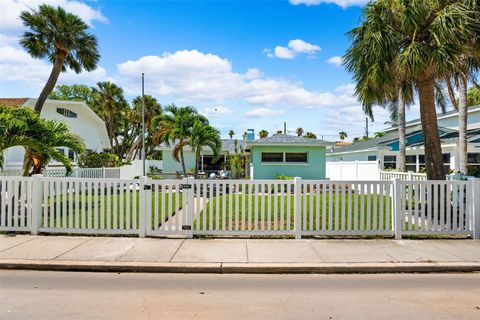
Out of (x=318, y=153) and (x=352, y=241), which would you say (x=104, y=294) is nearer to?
(x=352, y=241)

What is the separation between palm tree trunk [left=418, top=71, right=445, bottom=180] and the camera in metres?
9.54

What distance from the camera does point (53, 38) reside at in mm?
17031

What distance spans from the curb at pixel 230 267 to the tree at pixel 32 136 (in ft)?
13.2

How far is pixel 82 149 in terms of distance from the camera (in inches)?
400

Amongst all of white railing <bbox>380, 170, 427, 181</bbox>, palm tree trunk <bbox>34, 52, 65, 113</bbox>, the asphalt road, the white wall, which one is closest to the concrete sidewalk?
the asphalt road

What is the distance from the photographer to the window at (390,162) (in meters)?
21.7

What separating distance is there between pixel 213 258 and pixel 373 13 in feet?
27.1

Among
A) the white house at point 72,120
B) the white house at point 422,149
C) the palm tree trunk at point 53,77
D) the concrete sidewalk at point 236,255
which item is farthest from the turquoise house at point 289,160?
the concrete sidewalk at point 236,255

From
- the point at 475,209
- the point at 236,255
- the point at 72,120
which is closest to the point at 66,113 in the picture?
the point at 72,120

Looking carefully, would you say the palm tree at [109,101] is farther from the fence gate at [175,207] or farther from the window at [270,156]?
the fence gate at [175,207]

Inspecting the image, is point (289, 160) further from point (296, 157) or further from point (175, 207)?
point (175, 207)

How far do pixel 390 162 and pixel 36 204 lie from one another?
20701 mm

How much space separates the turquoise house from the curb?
48.3 feet

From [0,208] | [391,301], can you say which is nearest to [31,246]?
[0,208]
